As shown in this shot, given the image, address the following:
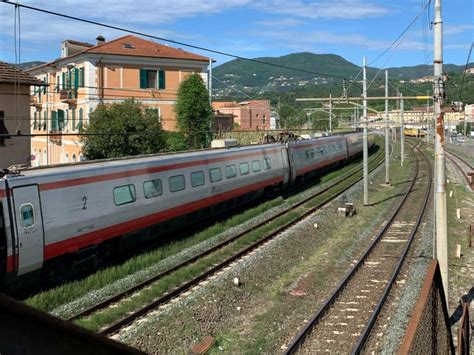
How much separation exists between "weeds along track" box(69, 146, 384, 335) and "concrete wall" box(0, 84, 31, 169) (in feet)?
42.2

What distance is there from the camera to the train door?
10.3 m

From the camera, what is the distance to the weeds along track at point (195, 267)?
9719 millimetres

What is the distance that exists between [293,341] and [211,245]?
7.18 m

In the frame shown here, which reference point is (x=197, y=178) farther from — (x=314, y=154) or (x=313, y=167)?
(x=314, y=154)

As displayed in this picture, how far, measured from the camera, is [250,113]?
86.9m

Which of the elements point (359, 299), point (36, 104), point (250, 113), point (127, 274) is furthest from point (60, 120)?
point (250, 113)

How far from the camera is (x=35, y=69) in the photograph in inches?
1954

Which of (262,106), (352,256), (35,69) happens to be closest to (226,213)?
(352,256)

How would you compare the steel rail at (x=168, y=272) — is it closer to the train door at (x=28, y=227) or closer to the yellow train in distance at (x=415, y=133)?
the train door at (x=28, y=227)

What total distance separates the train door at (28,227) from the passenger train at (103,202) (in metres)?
0.02

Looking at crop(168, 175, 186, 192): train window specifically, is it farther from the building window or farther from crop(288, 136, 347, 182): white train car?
the building window

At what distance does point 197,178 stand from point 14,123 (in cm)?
1204

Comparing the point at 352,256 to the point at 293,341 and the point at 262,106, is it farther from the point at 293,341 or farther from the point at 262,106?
the point at 262,106

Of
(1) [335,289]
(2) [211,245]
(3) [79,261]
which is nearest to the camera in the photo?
(1) [335,289]
